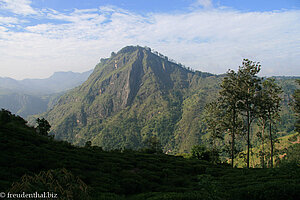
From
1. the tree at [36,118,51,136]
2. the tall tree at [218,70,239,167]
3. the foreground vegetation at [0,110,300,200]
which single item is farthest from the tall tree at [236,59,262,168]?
the tree at [36,118,51,136]

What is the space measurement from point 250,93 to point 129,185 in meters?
25.1

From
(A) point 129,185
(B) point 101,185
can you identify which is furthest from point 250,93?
(B) point 101,185

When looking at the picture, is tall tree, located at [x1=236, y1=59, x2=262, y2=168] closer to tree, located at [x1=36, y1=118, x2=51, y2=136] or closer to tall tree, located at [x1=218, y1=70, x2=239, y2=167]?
tall tree, located at [x1=218, y1=70, x2=239, y2=167]

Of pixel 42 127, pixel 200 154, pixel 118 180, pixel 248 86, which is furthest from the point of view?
pixel 200 154

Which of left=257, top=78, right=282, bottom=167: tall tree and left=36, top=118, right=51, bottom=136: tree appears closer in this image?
left=257, top=78, right=282, bottom=167: tall tree

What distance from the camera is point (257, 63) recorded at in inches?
1148

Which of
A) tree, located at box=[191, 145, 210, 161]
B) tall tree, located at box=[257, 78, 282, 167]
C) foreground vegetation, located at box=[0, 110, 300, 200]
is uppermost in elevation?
tall tree, located at box=[257, 78, 282, 167]

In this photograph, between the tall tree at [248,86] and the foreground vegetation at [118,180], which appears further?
the tall tree at [248,86]

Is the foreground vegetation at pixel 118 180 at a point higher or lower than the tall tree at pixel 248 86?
lower

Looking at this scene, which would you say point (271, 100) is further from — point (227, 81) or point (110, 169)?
point (110, 169)

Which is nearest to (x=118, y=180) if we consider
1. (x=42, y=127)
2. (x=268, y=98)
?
(x=268, y=98)

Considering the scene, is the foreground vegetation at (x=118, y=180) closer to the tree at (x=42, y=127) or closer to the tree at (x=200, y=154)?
the tree at (x=42, y=127)

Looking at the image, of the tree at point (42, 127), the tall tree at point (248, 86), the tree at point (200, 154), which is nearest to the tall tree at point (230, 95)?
the tall tree at point (248, 86)

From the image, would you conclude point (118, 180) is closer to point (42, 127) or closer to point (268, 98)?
point (268, 98)
